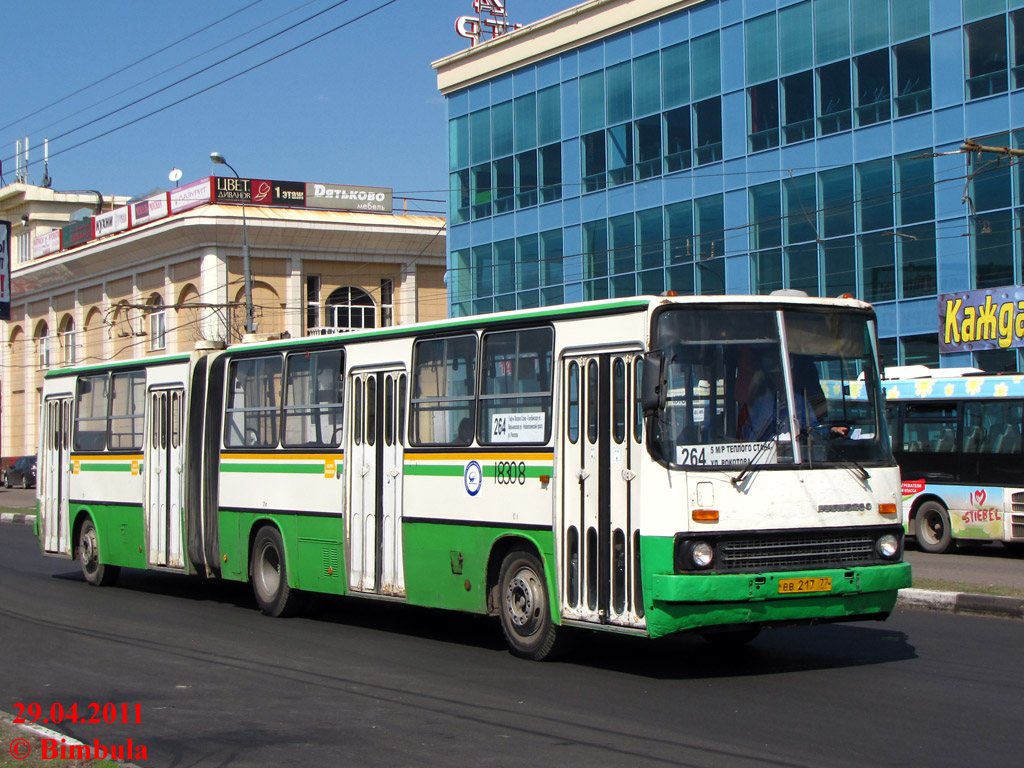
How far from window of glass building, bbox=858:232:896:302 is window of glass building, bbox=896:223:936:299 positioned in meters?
0.27

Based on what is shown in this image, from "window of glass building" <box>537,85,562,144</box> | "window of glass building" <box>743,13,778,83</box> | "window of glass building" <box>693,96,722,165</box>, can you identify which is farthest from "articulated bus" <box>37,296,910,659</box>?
"window of glass building" <box>537,85,562,144</box>

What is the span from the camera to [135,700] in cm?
920

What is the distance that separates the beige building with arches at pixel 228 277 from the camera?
180 ft

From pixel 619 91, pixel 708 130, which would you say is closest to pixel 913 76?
pixel 708 130

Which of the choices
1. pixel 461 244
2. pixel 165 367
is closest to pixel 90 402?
pixel 165 367

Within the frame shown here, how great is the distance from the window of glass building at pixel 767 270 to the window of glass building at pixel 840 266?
1.32m

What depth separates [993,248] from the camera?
29812 millimetres

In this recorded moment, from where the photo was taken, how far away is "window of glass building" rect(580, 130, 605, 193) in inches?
1522

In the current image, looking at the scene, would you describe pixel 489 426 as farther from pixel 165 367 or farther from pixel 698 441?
pixel 165 367

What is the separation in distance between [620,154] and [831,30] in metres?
7.69

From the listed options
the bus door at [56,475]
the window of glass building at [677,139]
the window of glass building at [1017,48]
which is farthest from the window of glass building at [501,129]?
the bus door at [56,475]

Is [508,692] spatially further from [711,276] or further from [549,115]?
[549,115]

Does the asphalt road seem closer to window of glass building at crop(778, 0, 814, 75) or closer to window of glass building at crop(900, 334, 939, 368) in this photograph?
window of glass building at crop(900, 334, 939, 368)

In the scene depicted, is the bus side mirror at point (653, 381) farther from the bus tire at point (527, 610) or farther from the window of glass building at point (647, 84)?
the window of glass building at point (647, 84)
